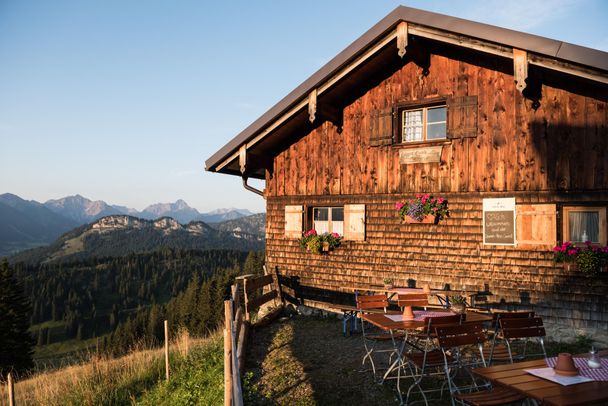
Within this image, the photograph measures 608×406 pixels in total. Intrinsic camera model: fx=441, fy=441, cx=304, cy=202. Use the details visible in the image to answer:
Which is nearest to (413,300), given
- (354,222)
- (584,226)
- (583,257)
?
(583,257)

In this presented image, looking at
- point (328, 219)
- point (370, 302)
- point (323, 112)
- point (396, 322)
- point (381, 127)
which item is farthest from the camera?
point (328, 219)

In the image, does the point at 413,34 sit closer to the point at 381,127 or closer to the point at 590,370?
the point at 381,127

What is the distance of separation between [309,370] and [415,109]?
6.86 meters

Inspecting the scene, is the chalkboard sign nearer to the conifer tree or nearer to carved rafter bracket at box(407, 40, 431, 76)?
carved rafter bracket at box(407, 40, 431, 76)

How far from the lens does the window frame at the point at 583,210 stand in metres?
8.70

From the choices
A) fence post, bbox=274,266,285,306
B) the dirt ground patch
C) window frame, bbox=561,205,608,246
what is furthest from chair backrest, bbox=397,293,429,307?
fence post, bbox=274,266,285,306

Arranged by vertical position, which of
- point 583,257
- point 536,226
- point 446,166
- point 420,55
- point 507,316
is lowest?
point 507,316

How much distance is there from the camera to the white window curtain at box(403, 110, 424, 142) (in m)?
10.9

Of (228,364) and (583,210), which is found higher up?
(583,210)

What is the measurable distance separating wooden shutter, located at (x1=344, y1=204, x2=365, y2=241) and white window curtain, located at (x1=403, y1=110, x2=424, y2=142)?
211 centimetres

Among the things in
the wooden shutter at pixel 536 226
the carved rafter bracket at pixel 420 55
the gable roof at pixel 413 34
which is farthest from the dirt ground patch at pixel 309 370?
the carved rafter bracket at pixel 420 55

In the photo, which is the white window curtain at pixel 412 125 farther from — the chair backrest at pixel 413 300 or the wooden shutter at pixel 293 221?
the chair backrest at pixel 413 300

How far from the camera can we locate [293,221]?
12414 millimetres

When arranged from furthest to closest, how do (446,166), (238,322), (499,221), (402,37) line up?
(446,166) < (402,37) < (499,221) < (238,322)
